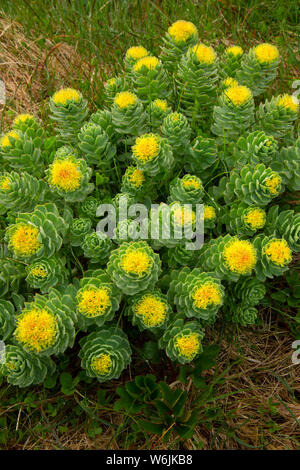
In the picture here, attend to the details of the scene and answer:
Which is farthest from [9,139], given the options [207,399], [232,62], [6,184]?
[207,399]

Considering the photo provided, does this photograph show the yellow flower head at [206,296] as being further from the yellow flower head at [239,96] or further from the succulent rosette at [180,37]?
the succulent rosette at [180,37]

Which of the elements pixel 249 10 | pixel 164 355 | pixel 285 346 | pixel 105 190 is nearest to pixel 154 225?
pixel 105 190

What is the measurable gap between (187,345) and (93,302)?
1.16 feet

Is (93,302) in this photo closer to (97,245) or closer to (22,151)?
(97,245)

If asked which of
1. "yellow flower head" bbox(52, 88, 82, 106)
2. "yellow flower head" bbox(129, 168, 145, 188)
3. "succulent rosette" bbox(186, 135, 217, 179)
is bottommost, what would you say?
"yellow flower head" bbox(129, 168, 145, 188)

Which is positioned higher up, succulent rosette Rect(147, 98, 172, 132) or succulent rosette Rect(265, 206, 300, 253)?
succulent rosette Rect(147, 98, 172, 132)

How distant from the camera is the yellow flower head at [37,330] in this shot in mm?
1318

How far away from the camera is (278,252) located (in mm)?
1498

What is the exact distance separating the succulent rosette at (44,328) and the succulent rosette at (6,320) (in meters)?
0.10

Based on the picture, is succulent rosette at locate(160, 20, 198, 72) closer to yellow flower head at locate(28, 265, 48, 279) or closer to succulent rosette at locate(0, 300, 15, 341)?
yellow flower head at locate(28, 265, 48, 279)

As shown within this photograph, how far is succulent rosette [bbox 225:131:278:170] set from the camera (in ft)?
5.27

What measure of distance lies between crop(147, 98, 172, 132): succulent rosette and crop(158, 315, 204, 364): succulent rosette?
84 centimetres

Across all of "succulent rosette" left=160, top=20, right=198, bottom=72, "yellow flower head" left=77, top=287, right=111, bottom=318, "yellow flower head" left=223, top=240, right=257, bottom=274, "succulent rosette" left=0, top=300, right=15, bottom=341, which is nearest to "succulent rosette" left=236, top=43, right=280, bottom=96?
"succulent rosette" left=160, top=20, right=198, bottom=72

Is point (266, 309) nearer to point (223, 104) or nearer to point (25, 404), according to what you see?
point (223, 104)
